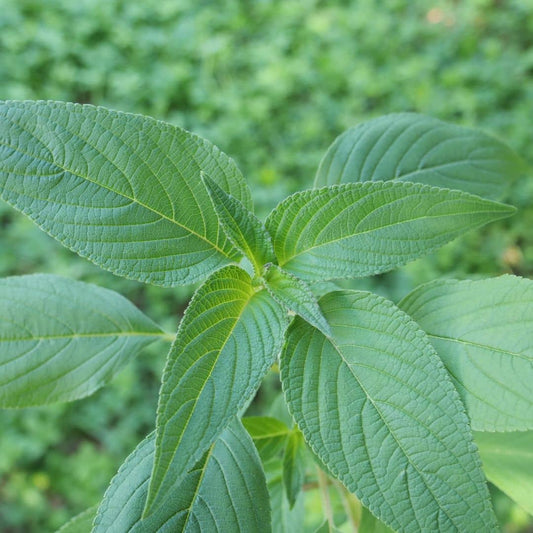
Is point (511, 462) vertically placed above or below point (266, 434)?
below

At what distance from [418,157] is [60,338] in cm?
67

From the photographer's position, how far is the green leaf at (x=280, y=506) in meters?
1.12

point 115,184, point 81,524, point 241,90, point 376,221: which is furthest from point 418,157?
point 241,90

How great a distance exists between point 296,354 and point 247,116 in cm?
223

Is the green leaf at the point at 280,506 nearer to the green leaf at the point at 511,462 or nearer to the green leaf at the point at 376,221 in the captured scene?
the green leaf at the point at 511,462

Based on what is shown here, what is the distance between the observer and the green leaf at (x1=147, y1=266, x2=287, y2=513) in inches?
24.9

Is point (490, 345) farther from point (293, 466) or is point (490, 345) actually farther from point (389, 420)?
point (293, 466)

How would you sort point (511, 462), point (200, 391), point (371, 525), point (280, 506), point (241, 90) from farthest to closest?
point (241, 90), point (280, 506), point (511, 462), point (371, 525), point (200, 391)

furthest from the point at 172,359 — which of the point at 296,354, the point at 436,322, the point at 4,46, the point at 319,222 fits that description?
the point at 4,46

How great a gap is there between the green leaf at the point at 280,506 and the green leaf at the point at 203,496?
25 centimetres

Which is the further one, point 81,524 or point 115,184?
point 81,524

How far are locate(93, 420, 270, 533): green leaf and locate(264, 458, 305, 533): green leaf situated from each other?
0.82ft

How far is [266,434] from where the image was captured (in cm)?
102

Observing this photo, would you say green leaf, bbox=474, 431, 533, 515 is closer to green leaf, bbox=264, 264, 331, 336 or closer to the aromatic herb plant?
the aromatic herb plant
